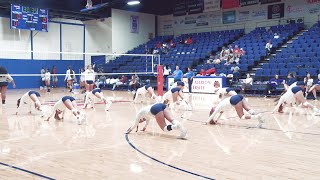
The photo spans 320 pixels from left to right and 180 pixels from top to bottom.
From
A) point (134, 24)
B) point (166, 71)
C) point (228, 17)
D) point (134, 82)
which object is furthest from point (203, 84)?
point (134, 24)

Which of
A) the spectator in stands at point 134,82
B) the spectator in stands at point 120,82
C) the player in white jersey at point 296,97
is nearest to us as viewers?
the player in white jersey at point 296,97

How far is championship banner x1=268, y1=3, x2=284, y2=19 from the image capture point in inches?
1037

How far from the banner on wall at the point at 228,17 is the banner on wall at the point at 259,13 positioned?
1566mm

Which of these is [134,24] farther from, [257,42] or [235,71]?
[235,71]

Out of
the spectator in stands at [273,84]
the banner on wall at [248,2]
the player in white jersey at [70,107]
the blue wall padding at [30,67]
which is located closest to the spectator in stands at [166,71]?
the spectator in stands at [273,84]

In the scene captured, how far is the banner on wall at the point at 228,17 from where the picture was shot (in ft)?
95.4

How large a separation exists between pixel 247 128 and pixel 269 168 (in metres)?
3.81

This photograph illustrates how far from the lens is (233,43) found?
86.0ft

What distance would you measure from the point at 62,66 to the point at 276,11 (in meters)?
17.3

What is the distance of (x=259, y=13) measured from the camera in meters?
27.6

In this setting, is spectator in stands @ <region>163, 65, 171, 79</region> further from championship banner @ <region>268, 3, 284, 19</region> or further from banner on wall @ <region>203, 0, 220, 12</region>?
championship banner @ <region>268, 3, 284, 19</region>

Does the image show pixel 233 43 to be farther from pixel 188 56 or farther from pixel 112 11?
pixel 112 11

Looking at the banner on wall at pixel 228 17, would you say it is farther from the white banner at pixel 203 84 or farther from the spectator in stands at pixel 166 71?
the white banner at pixel 203 84

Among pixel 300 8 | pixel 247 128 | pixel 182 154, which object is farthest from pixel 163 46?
pixel 182 154
